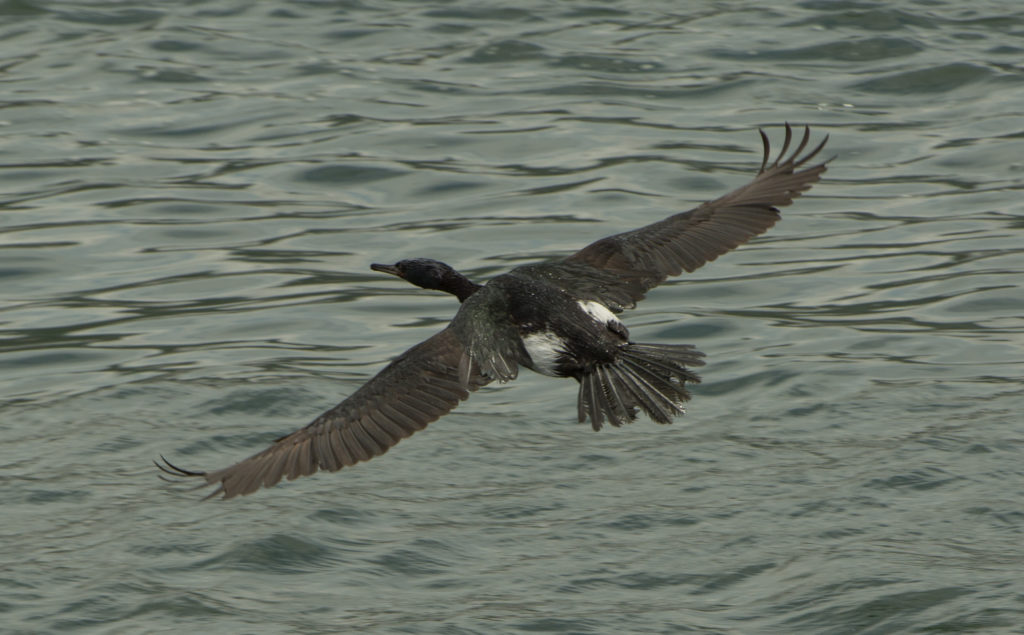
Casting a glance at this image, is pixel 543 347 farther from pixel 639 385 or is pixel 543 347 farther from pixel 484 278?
pixel 484 278

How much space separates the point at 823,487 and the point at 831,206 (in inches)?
197

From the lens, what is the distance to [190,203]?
12781 millimetres

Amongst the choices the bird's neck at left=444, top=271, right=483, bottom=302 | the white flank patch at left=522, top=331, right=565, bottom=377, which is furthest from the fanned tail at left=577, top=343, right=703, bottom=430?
the bird's neck at left=444, top=271, right=483, bottom=302

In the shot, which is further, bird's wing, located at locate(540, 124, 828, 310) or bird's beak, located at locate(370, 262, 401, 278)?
bird's beak, located at locate(370, 262, 401, 278)

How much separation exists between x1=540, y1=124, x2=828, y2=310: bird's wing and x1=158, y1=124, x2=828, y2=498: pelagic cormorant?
0.04ft

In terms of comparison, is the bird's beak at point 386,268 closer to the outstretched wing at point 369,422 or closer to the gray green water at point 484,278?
the outstretched wing at point 369,422

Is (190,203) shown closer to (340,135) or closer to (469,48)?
(340,135)

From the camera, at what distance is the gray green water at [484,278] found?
719 centimetres

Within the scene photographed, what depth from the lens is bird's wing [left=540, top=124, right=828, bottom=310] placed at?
7371 mm

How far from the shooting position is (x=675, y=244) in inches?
307

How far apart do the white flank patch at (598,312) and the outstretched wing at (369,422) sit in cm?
57

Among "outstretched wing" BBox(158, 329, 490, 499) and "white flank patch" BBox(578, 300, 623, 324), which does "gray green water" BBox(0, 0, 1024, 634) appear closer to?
"outstretched wing" BBox(158, 329, 490, 499)

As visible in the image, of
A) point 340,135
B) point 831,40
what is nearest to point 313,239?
point 340,135

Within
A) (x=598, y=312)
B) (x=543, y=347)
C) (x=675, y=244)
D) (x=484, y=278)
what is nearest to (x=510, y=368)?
(x=543, y=347)
